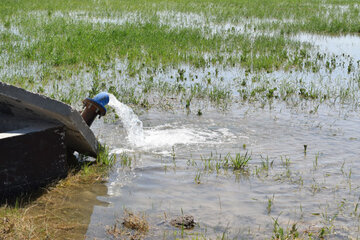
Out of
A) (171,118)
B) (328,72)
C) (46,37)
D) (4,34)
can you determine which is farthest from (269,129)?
(4,34)

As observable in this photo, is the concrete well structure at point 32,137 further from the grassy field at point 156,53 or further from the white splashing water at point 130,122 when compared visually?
the grassy field at point 156,53

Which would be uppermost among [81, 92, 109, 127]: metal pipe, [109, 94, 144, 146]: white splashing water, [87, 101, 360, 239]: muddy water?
[81, 92, 109, 127]: metal pipe

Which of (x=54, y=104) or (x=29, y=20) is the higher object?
(x=29, y=20)

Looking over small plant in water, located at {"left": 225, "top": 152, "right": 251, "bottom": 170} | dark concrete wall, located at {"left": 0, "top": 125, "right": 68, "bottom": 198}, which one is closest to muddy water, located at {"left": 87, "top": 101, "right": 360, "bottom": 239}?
small plant in water, located at {"left": 225, "top": 152, "right": 251, "bottom": 170}

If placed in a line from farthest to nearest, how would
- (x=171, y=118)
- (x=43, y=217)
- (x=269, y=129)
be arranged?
(x=171, y=118) → (x=269, y=129) → (x=43, y=217)

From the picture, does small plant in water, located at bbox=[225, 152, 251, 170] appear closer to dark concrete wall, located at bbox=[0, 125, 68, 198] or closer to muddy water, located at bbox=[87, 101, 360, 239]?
muddy water, located at bbox=[87, 101, 360, 239]

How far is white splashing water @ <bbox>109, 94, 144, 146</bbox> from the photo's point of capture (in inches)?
225

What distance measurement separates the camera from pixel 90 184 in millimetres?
4344

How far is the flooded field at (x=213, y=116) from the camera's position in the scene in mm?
3809

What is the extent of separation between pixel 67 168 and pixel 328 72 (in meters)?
6.48

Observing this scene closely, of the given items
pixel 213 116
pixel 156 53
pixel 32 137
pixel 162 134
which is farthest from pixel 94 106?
pixel 156 53

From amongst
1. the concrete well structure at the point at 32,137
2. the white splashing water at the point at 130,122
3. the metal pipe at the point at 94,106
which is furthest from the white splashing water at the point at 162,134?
the concrete well structure at the point at 32,137

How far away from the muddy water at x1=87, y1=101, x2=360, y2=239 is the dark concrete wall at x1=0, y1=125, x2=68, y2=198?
1.79 ft

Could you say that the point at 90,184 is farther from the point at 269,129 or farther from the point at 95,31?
the point at 95,31
